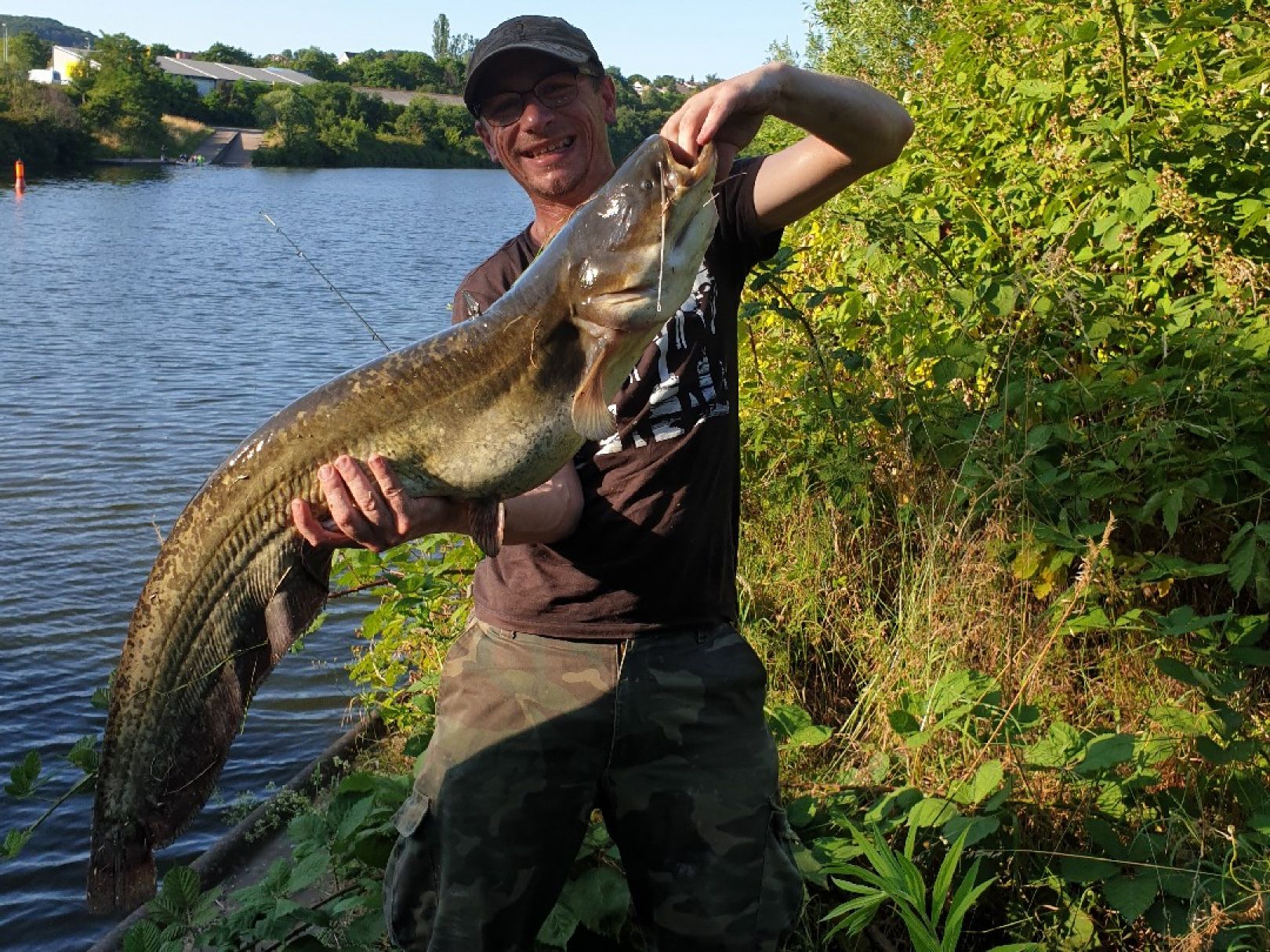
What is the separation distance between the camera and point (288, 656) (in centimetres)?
702

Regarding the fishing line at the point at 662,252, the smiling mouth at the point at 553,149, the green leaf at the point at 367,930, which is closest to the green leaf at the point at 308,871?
the green leaf at the point at 367,930

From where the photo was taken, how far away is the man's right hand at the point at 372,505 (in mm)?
2373

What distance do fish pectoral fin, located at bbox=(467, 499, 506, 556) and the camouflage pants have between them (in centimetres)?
33

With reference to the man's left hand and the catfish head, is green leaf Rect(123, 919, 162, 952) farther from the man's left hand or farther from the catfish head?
the man's left hand

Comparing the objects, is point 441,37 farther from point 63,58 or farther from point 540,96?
point 540,96

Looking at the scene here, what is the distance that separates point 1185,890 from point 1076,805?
1.29 feet

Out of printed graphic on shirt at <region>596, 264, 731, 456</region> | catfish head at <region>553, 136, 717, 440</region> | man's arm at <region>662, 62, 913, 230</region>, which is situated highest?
man's arm at <region>662, 62, 913, 230</region>

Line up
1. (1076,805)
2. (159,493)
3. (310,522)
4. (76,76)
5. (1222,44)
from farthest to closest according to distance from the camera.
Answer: (76,76)
(159,493)
(1222,44)
(1076,805)
(310,522)

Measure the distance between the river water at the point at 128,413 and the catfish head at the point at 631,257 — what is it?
8.41ft

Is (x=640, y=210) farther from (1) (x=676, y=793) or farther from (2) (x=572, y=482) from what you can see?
(1) (x=676, y=793)

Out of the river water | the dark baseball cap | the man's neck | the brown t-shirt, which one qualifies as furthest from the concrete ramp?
the brown t-shirt

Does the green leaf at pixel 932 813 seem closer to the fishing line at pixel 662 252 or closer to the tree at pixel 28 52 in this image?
the fishing line at pixel 662 252

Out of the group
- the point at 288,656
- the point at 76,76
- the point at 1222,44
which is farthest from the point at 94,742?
the point at 76,76

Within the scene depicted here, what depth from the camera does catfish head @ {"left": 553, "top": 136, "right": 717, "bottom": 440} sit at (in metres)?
2.17
